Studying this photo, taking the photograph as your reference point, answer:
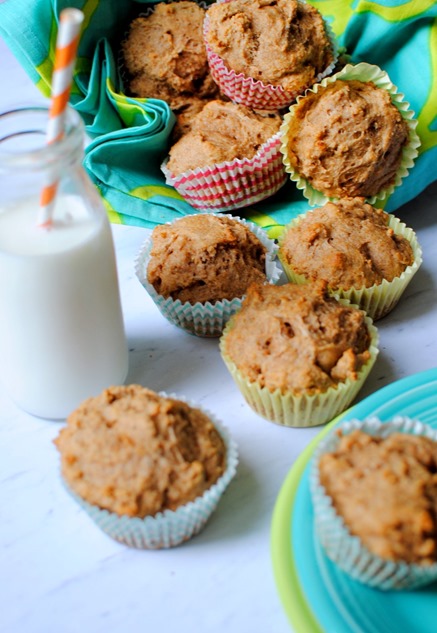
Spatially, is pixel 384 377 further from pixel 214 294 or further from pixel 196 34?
pixel 196 34

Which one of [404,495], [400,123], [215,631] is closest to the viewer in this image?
[404,495]

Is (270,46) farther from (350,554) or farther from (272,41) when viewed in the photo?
(350,554)

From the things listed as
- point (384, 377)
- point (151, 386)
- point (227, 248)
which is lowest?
point (151, 386)

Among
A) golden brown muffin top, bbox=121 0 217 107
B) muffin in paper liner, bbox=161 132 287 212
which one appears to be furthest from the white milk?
golden brown muffin top, bbox=121 0 217 107

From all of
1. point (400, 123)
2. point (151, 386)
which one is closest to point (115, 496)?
point (151, 386)

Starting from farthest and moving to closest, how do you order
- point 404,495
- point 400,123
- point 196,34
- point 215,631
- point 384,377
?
point 196,34 → point 400,123 → point 384,377 → point 215,631 → point 404,495

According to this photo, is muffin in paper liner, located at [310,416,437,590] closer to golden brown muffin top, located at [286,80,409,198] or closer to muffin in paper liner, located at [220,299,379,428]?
muffin in paper liner, located at [220,299,379,428]

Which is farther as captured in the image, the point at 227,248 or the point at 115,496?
the point at 227,248

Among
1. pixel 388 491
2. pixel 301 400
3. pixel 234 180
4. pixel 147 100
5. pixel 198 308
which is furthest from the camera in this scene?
pixel 147 100

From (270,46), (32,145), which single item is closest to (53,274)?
(32,145)
